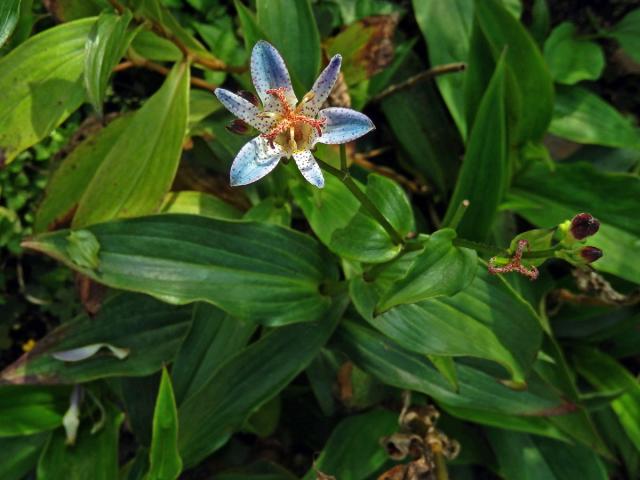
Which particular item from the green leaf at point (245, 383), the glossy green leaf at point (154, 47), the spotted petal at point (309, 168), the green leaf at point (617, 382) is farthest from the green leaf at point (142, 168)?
the green leaf at point (617, 382)

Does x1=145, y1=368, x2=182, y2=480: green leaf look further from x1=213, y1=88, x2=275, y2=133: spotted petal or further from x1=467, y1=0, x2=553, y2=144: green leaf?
x1=467, y1=0, x2=553, y2=144: green leaf

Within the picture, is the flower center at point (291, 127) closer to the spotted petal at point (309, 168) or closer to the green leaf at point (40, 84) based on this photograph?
the spotted petal at point (309, 168)

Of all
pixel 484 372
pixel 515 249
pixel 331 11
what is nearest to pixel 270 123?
pixel 515 249

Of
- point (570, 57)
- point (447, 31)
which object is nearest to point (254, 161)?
point (447, 31)

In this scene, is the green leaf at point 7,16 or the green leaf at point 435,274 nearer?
the green leaf at point 435,274

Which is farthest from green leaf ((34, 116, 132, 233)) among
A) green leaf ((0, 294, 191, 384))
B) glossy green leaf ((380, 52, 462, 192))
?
glossy green leaf ((380, 52, 462, 192))

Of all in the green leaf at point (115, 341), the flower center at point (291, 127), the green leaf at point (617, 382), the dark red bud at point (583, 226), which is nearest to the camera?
the dark red bud at point (583, 226)
